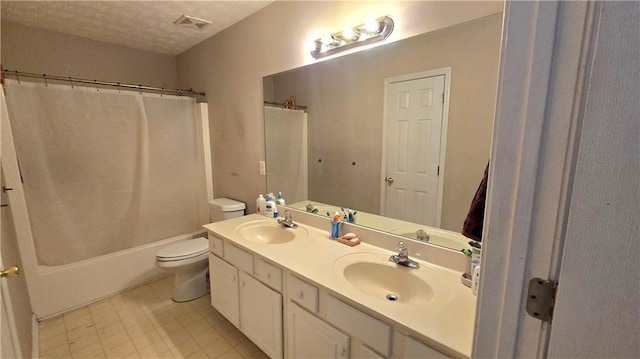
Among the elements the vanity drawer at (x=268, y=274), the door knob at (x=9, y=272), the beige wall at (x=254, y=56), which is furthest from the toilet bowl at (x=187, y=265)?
the door knob at (x=9, y=272)

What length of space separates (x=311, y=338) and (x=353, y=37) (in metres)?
1.53

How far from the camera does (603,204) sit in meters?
0.43

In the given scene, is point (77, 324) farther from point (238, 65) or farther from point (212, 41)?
point (212, 41)

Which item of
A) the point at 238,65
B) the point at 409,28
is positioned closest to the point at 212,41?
the point at 238,65

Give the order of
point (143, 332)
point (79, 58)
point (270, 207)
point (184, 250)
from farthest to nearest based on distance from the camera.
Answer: point (79, 58) < point (184, 250) < point (270, 207) < point (143, 332)

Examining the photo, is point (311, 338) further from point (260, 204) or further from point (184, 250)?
point (184, 250)

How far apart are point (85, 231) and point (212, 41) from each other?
1.98 metres

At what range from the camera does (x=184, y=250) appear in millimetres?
2117

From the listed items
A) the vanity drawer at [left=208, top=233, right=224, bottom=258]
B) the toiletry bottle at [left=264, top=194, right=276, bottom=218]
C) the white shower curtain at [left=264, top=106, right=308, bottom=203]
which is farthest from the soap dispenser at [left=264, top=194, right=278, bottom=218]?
the vanity drawer at [left=208, top=233, right=224, bottom=258]

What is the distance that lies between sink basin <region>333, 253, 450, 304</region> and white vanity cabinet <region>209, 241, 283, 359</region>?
1.18 ft

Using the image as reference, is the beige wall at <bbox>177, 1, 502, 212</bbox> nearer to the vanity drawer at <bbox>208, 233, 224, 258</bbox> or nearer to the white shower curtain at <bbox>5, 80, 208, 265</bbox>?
the white shower curtain at <bbox>5, 80, 208, 265</bbox>

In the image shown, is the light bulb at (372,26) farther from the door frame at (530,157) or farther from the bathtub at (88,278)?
the bathtub at (88,278)

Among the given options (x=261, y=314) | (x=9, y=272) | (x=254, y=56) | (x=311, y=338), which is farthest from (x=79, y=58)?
(x=311, y=338)

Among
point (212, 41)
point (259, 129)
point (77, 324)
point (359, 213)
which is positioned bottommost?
point (77, 324)
